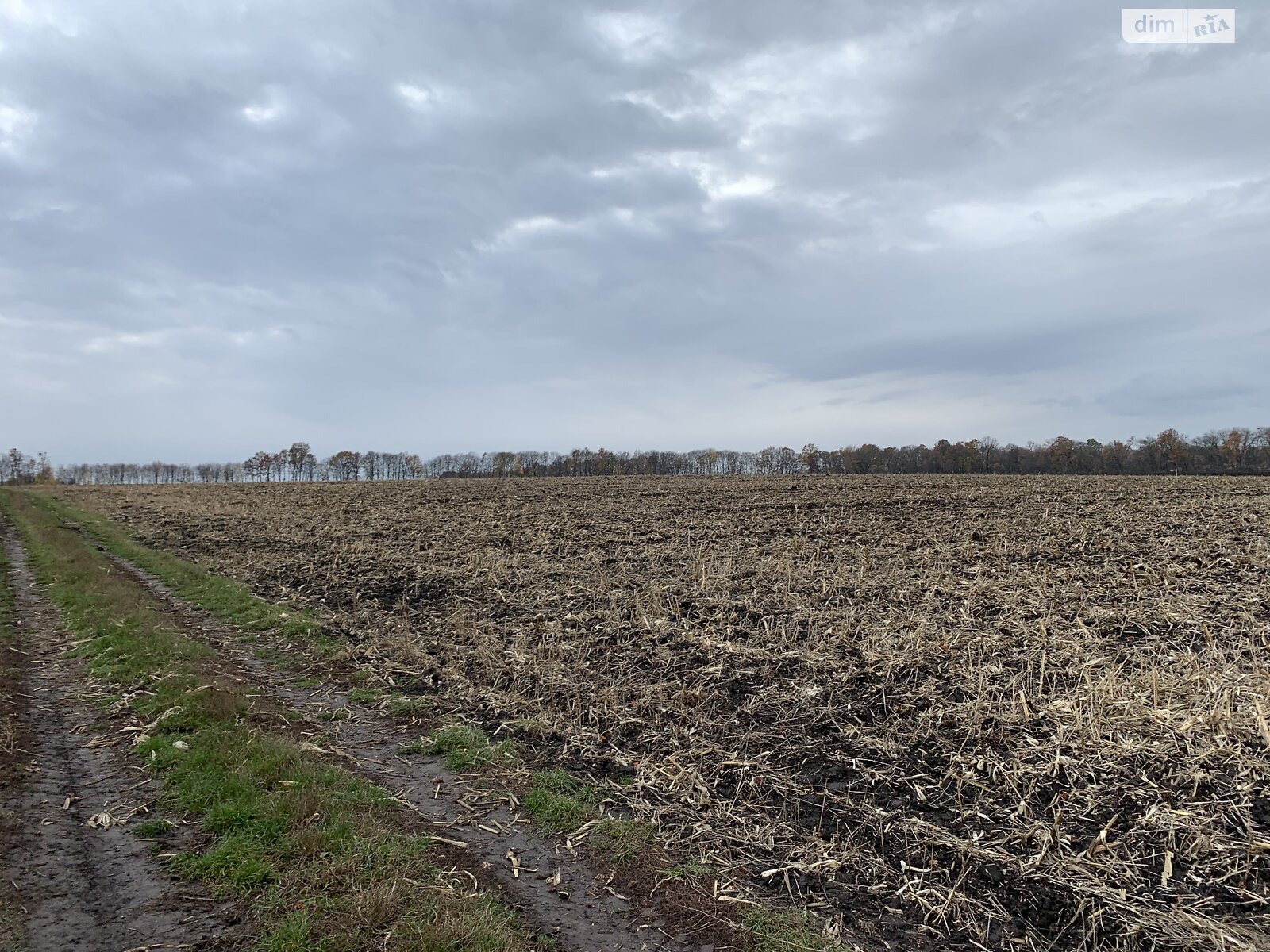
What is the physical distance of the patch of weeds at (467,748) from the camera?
7.57 meters

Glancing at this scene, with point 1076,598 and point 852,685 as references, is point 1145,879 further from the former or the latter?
point 1076,598

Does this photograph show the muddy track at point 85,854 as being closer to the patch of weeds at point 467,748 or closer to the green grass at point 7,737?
the green grass at point 7,737

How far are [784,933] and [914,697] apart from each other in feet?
13.9

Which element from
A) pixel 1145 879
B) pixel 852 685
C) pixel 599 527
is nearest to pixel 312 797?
pixel 852 685

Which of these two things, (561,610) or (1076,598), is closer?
(1076,598)

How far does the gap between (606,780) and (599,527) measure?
1896cm

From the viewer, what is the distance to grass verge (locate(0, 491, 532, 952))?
4.49 metres

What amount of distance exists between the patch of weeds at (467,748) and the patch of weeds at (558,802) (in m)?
0.67

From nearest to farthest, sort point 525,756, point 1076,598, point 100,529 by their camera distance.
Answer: point 525,756 → point 1076,598 → point 100,529

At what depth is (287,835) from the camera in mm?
5535

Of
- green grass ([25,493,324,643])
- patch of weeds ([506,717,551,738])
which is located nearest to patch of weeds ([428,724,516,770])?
patch of weeds ([506,717,551,738])

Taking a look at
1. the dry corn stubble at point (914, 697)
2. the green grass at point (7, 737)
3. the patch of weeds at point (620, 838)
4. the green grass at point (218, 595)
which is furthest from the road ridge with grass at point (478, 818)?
the green grass at point (7, 737)

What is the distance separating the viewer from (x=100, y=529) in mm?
29672

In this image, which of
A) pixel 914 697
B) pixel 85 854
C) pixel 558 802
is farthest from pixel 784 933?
pixel 85 854
